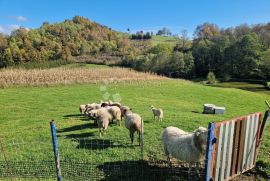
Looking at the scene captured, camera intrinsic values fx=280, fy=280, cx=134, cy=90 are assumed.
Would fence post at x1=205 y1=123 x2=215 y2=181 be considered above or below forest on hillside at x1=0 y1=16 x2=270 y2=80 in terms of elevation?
below

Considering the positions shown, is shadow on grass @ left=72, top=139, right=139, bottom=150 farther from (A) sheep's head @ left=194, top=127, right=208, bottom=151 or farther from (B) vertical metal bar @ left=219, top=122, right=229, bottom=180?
(B) vertical metal bar @ left=219, top=122, right=229, bottom=180

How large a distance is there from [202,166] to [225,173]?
1.26 m

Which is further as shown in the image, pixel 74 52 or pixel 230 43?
pixel 74 52

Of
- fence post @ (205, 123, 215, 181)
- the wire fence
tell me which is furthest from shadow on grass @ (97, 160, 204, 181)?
fence post @ (205, 123, 215, 181)

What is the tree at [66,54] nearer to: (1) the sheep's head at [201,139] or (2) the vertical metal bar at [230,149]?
(1) the sheep's head at [201,139]

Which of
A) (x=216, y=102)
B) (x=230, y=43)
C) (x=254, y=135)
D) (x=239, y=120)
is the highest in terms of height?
(x=230, y=43)

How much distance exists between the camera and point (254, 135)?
8.87 metres

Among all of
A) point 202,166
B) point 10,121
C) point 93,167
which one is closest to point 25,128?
point 10,121

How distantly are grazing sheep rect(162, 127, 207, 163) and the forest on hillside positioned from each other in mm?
68251

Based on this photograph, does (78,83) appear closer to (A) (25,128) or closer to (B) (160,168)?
(A) (25,128)

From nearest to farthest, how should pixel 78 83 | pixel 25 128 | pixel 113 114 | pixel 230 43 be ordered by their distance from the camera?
pixel 113 114 → pixel 25 128 → pixel 78 83 → pixel 230 43

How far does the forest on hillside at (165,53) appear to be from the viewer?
7825 centimetres

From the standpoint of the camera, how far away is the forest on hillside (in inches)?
3081

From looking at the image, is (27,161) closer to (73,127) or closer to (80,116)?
(73,127)
